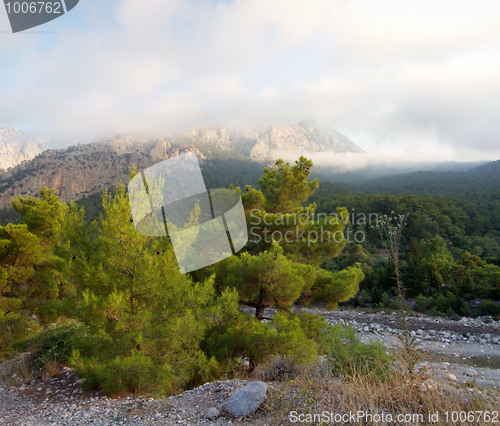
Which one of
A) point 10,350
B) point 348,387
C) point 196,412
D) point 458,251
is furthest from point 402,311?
point 458,251

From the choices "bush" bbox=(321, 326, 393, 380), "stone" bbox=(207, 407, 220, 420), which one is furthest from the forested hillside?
"stone" bbox=(207, 407, 220, 420)

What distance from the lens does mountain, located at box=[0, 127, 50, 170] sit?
14232 centimetres

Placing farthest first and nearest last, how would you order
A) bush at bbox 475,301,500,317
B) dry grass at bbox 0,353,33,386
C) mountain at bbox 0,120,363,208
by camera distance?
mountain at bbox 0,120,363,208
bush at bbox 475,301,500,317
dry grass at bbox 0,353,33,386

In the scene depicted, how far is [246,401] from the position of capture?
3.06m

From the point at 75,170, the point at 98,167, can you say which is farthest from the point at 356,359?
the point at 98,167

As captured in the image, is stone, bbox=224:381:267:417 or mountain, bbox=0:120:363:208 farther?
mountain, bbox=0:120:363:208

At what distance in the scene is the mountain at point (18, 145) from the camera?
14232 centimetres

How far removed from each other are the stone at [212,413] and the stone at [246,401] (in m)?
0.12

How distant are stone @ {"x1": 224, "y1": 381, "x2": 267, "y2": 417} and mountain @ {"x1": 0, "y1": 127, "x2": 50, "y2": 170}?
179 m

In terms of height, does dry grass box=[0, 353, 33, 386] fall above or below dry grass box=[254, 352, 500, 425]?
below

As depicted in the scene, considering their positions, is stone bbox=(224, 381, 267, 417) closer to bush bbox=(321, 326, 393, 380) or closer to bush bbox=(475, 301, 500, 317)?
bush bbox=(321, 326, 393, 380)

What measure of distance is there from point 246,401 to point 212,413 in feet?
1.61

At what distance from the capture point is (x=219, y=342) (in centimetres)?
572

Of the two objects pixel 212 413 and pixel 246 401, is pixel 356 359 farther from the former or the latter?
pixel 212 413
